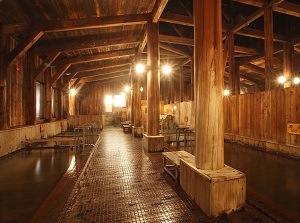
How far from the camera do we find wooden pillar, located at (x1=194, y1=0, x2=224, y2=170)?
304 centimetres

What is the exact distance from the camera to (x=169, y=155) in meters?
4.78

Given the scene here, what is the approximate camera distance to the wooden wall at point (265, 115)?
668 centimetres

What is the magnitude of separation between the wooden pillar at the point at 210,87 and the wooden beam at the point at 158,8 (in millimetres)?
3565

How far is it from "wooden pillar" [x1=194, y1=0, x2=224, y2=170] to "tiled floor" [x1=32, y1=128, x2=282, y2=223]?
0.80 meters

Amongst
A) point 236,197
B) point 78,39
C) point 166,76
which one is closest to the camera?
point 236,197

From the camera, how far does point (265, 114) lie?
7.80 meters

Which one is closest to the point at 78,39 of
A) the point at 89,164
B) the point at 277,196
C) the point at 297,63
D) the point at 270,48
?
the point at 89,164

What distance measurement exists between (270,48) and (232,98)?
2804 mm

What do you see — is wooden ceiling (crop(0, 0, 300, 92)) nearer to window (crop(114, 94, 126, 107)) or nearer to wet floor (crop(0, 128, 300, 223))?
wet floor (crop(0, 128, 300, 223))

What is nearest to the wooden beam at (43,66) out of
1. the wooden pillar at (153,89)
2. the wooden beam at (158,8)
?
the wooden pillar at (153,89)

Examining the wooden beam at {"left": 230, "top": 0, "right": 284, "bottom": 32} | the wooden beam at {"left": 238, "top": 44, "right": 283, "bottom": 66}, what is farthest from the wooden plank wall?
the wooden beam at {"left": 238, "top": 44, "right": 283, "bottom": 66}

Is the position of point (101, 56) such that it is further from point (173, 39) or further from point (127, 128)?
point (127, 128)

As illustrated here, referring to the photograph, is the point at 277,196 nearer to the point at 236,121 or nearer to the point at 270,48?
the point at 236,121

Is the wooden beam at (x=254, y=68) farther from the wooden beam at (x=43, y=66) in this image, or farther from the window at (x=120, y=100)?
the wooden beam at (x=43, y=66)
